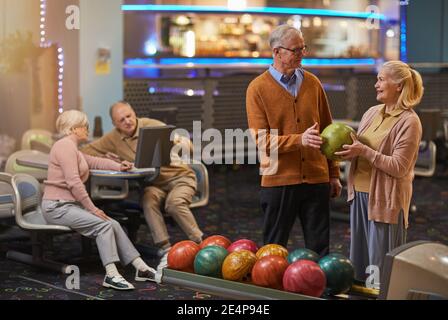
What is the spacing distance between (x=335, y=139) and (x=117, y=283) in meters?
2.12

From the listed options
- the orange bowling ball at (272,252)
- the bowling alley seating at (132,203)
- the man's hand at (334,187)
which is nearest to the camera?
the orange bowling ball at (272,252)

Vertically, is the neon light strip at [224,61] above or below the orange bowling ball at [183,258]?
above

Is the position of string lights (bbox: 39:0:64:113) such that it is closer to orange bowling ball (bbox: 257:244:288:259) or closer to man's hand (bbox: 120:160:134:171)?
man's hand (bbox: 120:160:134:171)

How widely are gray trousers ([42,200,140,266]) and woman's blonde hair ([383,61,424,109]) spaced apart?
238 cm

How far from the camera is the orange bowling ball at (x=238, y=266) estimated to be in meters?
4.36

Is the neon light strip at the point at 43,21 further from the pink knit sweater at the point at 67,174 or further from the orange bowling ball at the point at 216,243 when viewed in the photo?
the orange bowling ball at the point at 216,243

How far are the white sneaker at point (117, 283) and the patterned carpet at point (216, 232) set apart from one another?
4cm

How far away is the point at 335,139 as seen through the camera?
468 centimetres

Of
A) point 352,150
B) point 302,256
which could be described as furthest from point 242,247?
point 352,150

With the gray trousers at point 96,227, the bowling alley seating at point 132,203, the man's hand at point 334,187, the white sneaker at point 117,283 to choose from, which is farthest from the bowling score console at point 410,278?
the bowling alley seating at point 132,203

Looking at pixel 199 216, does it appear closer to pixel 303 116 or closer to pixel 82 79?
pixel 82 79

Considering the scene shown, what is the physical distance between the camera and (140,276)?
6.41 metres
